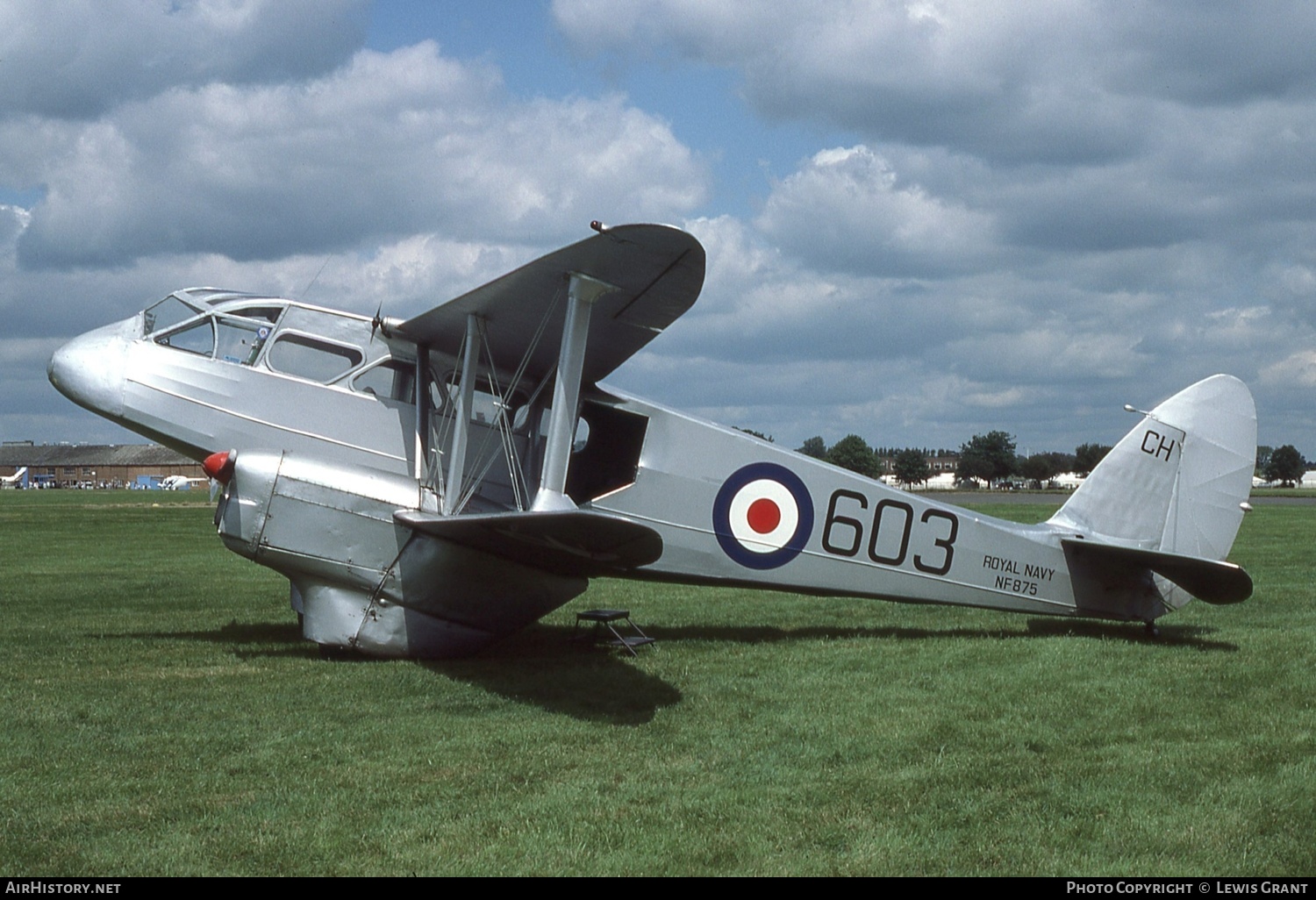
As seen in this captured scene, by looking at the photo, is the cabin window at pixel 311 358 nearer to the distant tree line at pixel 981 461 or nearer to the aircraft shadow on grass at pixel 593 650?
the aircraft shadow on grass at pixel 593 650

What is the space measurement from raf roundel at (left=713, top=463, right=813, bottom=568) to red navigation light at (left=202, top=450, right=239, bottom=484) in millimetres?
4378

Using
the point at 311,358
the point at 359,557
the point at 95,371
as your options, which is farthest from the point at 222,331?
the point at 359,557

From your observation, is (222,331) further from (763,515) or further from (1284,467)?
(1284,467)

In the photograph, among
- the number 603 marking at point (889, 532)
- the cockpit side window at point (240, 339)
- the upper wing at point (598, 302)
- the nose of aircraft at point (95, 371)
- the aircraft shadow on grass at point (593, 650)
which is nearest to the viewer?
the upper wing at point (598, 302)

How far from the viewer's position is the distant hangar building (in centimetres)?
14375

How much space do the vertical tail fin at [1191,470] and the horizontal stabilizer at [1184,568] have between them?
1.08 ft

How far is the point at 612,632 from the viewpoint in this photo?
10766 mm

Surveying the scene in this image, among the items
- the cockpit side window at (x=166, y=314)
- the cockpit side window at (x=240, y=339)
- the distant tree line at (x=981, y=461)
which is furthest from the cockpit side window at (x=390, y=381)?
the distant tree line at (x=981, y=461)

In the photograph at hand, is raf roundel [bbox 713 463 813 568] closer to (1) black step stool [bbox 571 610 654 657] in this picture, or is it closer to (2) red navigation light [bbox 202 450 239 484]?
(1) black step stool [bbox 571 610 654 657]

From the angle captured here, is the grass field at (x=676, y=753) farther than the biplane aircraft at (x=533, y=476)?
No

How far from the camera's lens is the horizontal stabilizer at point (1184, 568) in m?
9.41

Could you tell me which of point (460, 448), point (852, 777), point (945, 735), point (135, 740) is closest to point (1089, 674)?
point (945, 735)

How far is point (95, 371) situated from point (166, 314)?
79cm
